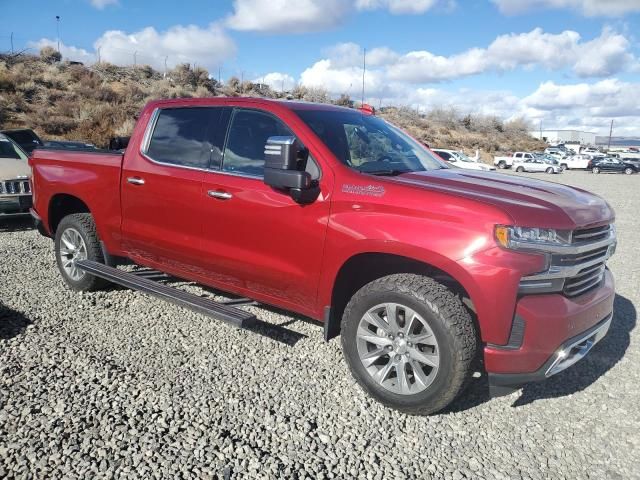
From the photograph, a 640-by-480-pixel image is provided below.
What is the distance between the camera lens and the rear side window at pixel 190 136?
4184mm

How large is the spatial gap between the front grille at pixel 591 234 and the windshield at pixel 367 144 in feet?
4.11

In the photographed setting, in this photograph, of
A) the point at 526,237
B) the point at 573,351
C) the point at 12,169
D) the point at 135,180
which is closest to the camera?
the point at 526,237

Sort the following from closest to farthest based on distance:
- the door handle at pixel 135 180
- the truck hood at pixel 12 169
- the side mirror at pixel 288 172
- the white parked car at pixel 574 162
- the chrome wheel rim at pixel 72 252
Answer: the side mirror at pixel 288 172 < the door handle at pixel 135 180 < the chrome wheel rim at pixel 72 252 < the truck hood at pixel 12 169 < the white parked car at pixel 574 162

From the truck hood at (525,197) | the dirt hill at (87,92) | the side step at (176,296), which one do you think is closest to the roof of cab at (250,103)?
the truck hood at (525,197)

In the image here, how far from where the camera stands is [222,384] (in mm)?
3572

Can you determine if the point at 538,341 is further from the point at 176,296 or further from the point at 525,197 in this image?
the point at 176,296

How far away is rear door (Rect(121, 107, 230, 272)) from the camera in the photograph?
420 centimetres

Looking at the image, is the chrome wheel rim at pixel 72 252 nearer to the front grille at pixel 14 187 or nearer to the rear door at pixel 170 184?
the rear door at pixel 170 184

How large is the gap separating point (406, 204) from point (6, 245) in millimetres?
6632

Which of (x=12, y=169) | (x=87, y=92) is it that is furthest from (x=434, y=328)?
(x=87, y=92)

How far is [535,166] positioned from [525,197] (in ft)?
141

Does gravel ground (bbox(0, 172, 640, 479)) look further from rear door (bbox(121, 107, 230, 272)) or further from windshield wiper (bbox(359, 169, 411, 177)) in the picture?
windshield wiper (bbox(359, 169, 411, 177))

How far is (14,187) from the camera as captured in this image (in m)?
8.36

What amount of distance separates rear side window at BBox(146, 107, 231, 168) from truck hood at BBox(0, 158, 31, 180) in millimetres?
4893
